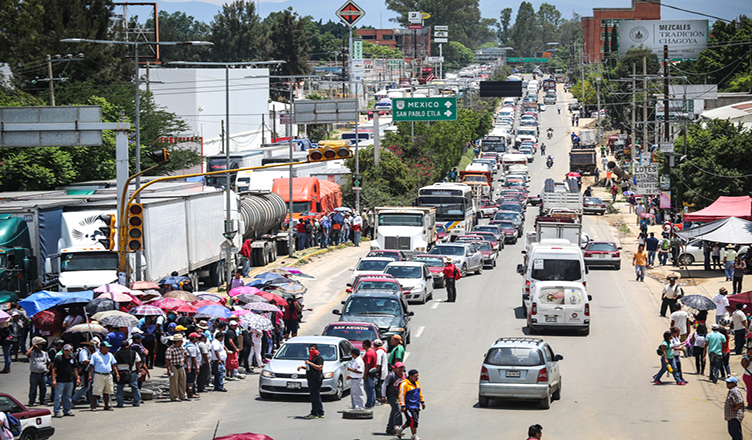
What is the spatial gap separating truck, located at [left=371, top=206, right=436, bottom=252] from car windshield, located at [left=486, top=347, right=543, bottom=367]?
80.0 feet

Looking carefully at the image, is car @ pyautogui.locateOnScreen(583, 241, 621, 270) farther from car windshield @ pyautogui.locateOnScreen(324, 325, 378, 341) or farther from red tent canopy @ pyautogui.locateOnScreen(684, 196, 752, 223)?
car windshield @ pyautogui.locateOnScreen(324, 325, 378, 341)

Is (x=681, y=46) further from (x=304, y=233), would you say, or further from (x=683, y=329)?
(x=683, y=329)

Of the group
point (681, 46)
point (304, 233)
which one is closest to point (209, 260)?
point (304, 233)

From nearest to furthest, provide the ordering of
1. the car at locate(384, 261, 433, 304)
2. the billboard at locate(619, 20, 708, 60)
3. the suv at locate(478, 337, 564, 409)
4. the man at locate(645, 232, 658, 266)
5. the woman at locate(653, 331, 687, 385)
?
the suv at locate(478, 337, 564, 409) → the woman at locate(653, 331, 687, 385) → the car at locate(384, 261, 433, 304) → the man at locate(645, 232, 658, 266) → the billboard at locate(619, 20, 708, 60)

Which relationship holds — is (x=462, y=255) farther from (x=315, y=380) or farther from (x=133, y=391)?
(x=315, y=380)

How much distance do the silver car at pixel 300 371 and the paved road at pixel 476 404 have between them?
32 cm

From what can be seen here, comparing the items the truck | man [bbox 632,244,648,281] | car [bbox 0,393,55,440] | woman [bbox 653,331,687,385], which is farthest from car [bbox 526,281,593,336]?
the truck

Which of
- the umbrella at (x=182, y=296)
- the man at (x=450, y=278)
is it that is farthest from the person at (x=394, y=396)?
the man at (x=450, y=278)

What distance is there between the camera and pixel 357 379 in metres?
17.4

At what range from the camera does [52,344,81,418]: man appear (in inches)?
688

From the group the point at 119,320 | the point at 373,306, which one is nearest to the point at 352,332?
the point at 373,306

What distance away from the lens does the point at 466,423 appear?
56.1 feet

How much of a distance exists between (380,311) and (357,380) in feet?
26.0

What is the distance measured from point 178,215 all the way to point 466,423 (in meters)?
17.7
